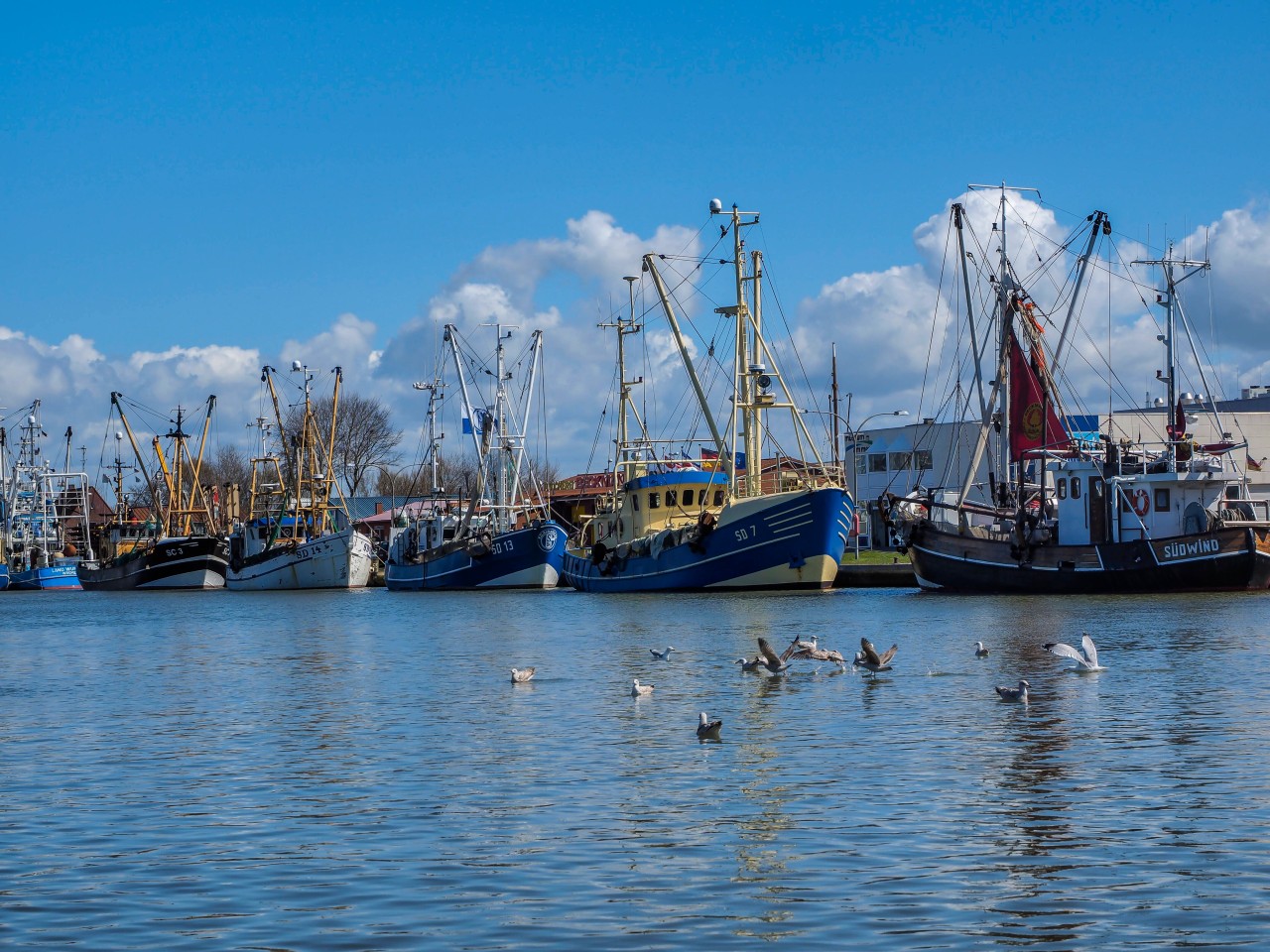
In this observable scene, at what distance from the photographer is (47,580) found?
123750mm

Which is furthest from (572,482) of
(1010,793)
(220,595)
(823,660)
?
(1010,793)

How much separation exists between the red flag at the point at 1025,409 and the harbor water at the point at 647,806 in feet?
103

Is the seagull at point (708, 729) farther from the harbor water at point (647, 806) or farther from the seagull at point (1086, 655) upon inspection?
the seagull at point (1086, 655)

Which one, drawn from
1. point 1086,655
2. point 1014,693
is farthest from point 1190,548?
point 1014,693

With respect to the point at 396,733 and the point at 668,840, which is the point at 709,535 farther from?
the point at 668,840

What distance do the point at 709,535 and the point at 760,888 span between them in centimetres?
5085

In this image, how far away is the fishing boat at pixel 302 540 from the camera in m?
95.7

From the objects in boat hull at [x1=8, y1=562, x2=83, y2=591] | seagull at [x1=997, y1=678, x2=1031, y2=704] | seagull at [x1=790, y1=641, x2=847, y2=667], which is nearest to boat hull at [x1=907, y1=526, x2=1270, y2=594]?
seagull at [x1=790, y1=641, x2=847, y2=667]

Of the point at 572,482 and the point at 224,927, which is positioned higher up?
the point at 572,482

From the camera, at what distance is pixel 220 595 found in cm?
9219

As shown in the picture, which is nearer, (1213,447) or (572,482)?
(1213,447)

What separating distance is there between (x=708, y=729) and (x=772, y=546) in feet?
138

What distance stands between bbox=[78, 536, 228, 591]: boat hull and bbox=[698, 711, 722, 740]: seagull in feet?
293

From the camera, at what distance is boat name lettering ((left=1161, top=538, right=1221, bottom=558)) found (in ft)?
163
